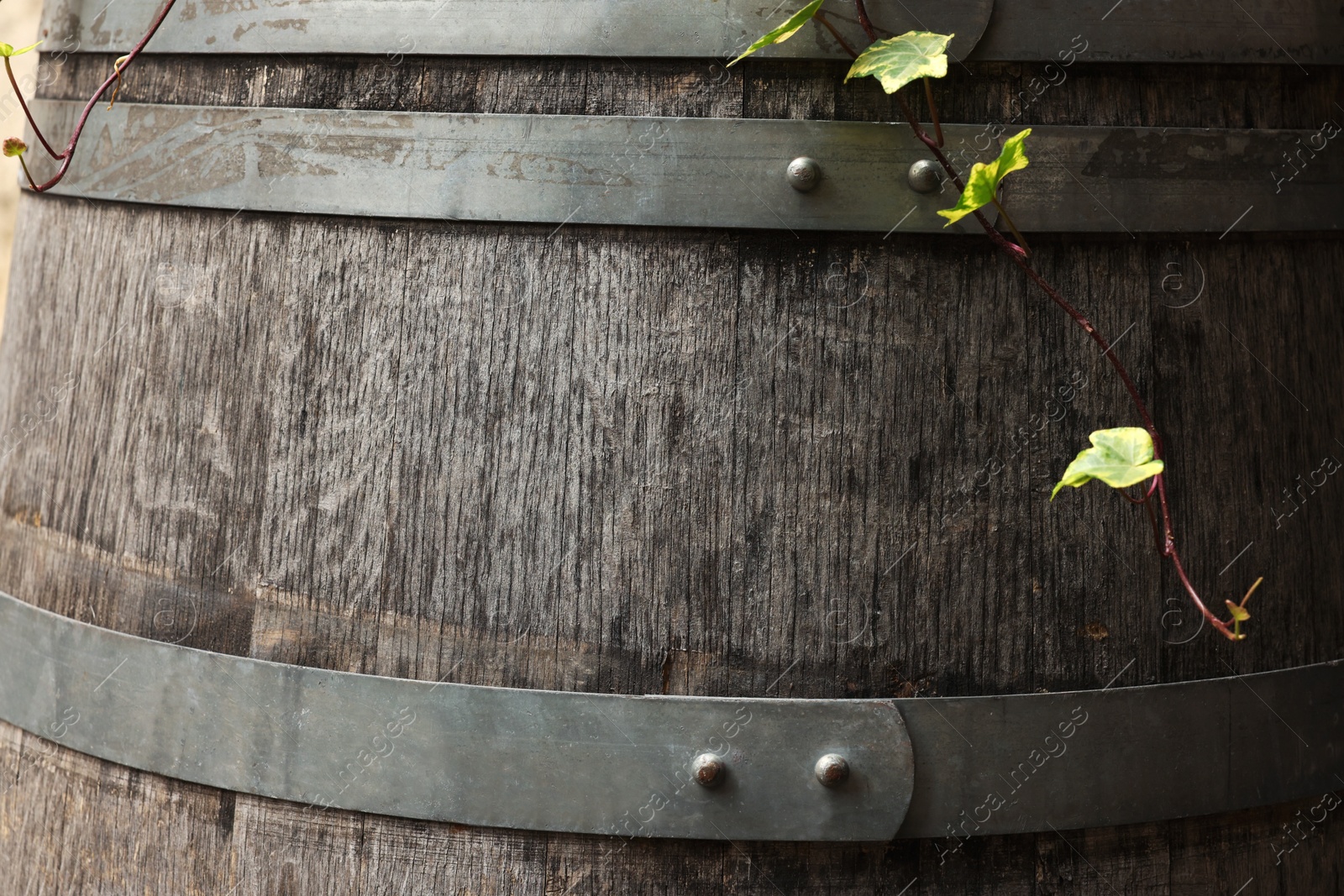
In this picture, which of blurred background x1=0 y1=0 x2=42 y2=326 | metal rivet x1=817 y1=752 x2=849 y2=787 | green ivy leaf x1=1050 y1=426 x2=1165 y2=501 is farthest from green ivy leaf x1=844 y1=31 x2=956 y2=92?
blurred background x1=0 y1=0 x2=42 y2=326

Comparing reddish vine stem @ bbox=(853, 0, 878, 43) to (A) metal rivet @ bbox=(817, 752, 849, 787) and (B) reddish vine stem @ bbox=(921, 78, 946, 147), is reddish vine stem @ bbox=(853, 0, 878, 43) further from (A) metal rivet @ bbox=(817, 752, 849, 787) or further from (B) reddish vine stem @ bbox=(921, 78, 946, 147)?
(A) metal rivet @ bbox=(817, 752, 849, 787)

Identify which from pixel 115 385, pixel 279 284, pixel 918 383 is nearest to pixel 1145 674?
pixel 918 383

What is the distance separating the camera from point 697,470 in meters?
0.98

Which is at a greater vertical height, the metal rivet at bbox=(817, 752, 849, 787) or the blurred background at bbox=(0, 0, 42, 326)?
the blurred background at bbox=(0, 0, 42, 326)

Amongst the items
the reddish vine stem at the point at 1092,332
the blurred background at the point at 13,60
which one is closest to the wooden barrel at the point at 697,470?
the reddish vine stem at the point at 1092,332

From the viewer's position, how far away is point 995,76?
1.01 metres

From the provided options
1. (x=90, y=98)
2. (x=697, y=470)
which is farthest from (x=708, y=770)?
(x=90, y=98)

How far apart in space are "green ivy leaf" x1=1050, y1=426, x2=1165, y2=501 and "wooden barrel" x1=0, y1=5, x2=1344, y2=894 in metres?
0.08

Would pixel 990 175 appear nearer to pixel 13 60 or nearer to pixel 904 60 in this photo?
pixel 904 60

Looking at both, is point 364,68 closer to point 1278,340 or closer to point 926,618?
point 926,618

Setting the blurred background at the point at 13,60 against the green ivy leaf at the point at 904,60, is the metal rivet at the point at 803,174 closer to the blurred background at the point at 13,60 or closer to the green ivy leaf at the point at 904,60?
the green ivy leaf at the point at 904,60

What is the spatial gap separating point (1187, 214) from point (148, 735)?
3.91 ft

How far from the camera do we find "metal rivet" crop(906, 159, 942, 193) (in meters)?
0.97

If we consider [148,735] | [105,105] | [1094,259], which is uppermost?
[105,105]
